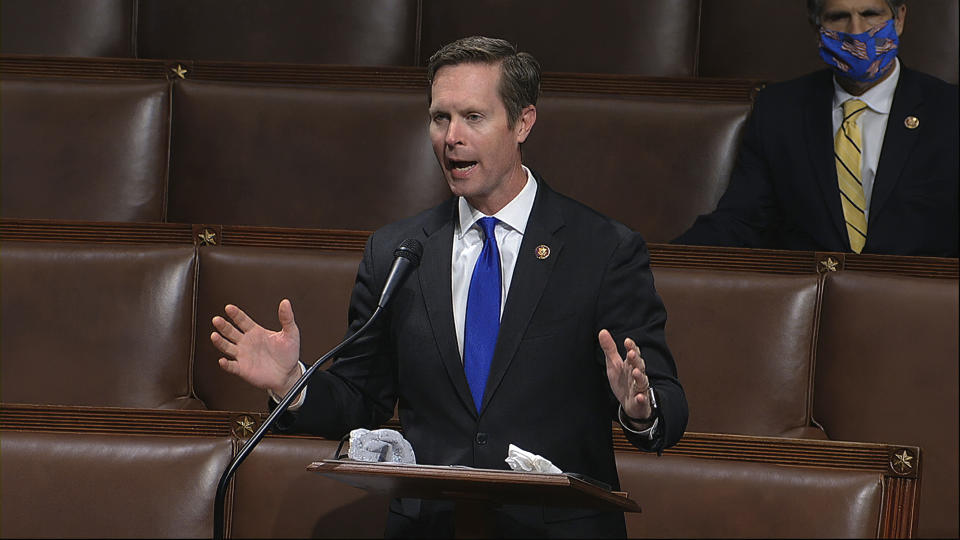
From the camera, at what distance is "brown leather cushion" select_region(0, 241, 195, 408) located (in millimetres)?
683

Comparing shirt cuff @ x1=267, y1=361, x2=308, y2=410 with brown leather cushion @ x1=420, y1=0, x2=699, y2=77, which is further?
brown leather cushion @ x1=420, y1=0, x2=699, y2=77

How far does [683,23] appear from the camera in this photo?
96cm

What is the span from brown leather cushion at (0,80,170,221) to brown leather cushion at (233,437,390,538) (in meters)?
0.29

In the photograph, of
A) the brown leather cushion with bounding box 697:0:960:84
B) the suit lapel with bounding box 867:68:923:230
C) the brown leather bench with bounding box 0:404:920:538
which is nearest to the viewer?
the brown leather bench with bounding box 0:404:920:538

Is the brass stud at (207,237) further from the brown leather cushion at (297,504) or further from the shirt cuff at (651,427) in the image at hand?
the shirt cuff at (651,427)

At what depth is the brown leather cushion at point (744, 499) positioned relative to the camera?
552mm

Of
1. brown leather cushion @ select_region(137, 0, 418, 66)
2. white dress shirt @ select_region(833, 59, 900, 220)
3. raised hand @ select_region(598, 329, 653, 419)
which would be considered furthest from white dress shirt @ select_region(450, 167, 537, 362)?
brown leather cushion @ select_region(137, 0, 418, 66)

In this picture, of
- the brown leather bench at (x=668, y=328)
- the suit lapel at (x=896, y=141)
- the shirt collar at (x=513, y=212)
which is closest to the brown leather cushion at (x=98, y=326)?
the brown leather bench at (x=668, y=328)

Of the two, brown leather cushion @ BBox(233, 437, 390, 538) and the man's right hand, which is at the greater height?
the man's right hand

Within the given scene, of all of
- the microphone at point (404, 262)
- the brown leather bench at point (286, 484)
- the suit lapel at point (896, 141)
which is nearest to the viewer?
the microphone at point (404, 262)

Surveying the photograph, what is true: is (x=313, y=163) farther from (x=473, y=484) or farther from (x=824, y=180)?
(x=473, y=484)

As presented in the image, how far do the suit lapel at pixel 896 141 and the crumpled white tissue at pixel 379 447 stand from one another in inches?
15.5

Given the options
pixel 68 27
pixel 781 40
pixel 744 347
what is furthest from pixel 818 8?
pixel 68 27

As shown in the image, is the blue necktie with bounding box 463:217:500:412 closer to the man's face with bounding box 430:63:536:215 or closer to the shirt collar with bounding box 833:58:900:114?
the man's face with bounding box 430:63:536:215
